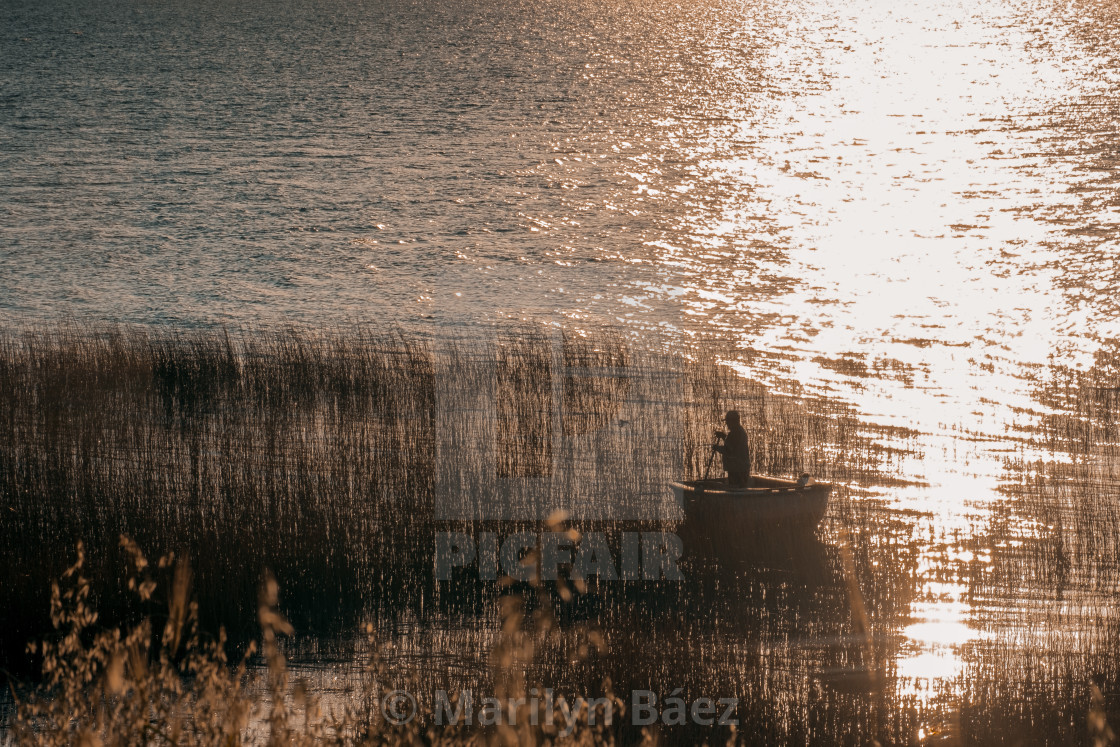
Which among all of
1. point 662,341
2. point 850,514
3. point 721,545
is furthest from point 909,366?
point 721,545

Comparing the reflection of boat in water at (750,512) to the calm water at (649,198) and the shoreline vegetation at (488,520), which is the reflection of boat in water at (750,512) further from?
the calm water at (649,198)

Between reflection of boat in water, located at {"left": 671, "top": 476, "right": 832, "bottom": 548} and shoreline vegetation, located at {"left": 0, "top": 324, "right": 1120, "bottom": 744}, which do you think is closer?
shoreline vegetation, located at {"left": 0, "top": 324, "right": 1120, "bottom": 744}

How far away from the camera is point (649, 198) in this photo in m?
46.1

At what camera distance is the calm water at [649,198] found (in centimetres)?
2358

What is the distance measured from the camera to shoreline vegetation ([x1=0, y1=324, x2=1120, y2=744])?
9578 millimetres

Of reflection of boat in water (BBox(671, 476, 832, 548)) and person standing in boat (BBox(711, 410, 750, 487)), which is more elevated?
person standing in boat (BBox(711, 410, 750, 487))

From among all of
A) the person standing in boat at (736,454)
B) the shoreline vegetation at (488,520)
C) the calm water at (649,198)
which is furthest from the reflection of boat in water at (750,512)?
the calm water at (649,198)

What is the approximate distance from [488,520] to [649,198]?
32861 millimetres

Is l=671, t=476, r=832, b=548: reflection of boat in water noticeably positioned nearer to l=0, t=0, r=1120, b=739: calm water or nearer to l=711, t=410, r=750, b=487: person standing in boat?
l=711, t=410, r=750, b=487: person standing in boat

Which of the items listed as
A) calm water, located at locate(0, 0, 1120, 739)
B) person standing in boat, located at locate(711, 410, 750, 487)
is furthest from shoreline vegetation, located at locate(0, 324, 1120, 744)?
person standing in boat, located at locate(711, 410, 750, 487)

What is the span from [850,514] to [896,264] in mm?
24997

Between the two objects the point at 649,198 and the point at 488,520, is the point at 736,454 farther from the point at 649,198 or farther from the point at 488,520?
the point at 649,198

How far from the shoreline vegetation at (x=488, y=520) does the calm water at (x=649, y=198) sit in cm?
42

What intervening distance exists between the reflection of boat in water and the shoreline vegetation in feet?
1.45
